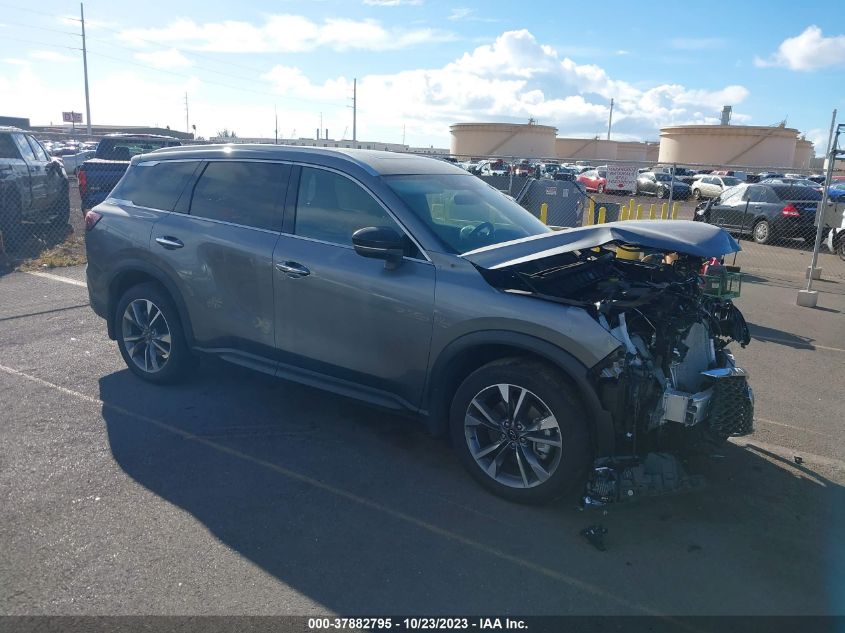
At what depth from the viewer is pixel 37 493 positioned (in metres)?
3.94

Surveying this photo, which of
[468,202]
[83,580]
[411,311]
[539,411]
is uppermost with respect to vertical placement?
[468,202]

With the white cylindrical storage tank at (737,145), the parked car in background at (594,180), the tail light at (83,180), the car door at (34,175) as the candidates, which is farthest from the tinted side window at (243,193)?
the white cylindrical storage tank at (737,145)

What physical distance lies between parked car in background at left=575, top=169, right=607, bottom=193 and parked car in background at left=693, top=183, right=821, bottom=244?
13637 mm

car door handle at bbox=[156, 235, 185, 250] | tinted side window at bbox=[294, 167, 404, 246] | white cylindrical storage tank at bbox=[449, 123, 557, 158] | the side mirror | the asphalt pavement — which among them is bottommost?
the asphalt pavement

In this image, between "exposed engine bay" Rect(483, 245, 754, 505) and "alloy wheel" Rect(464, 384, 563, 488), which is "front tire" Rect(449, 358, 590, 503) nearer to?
"alloy wheel" Rect(464, 384, 563, 488)

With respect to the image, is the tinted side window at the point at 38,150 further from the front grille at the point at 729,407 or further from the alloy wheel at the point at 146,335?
the front grille at the point at 729,407

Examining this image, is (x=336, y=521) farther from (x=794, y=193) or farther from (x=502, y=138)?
(x=502, y=138)

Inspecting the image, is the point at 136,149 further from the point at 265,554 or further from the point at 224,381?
the point at 265,554

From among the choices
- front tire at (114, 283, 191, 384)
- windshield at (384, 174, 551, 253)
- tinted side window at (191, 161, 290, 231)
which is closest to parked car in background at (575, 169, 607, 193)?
windshield at (384, 174, 551, 253)

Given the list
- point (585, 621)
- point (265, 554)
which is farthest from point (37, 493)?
point (585, 621)

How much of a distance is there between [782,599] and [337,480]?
2436 mm

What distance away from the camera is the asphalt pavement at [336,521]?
125 inches

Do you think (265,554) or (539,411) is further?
Answer: (539,411)

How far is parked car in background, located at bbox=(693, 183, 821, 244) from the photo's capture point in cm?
1783
